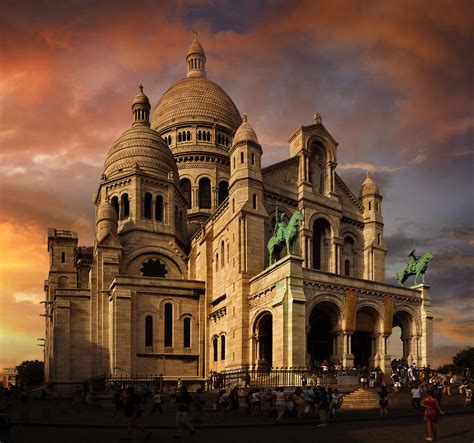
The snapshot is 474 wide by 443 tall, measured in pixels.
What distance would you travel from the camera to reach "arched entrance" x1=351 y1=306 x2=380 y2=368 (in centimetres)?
4697

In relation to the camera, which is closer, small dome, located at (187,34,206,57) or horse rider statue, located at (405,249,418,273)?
horse rider statue, located at (405,249,418,273)

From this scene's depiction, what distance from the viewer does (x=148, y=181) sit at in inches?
2430

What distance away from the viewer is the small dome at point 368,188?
5909 centimetres

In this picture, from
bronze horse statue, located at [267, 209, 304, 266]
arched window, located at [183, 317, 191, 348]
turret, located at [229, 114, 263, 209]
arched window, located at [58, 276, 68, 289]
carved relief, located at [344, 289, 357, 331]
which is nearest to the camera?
bronze horse statue, located at [267, 209, 304, 266]

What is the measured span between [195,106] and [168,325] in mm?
35917

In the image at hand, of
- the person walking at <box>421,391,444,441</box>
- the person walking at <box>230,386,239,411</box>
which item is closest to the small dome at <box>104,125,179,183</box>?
the person walking at <box>230,386,239,411</box>

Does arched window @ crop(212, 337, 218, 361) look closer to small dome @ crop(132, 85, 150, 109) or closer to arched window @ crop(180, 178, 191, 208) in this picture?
arched window @ crop(180, 178, 191, 208)

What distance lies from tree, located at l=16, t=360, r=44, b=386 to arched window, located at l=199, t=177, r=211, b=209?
58783 mm

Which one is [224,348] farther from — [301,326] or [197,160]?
[197,160]

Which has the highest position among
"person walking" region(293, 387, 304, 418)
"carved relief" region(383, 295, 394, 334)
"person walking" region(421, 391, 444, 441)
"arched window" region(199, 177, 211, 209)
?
"arched window" region(199, 177, 211, 209)

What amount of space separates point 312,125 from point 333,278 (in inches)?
658

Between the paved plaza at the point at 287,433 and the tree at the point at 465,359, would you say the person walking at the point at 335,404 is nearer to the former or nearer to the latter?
the paved plaza at the point at 287,433

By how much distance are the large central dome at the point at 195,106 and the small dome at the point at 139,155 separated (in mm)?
14103

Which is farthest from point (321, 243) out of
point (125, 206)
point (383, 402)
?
point (383, 402)
